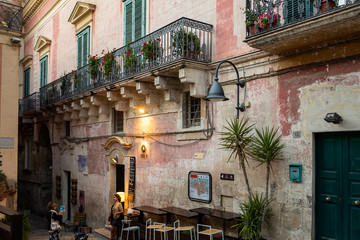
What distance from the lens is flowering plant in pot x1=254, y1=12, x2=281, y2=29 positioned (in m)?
6.70

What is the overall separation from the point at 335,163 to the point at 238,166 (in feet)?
7.29

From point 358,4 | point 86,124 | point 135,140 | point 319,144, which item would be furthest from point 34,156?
point 358,4

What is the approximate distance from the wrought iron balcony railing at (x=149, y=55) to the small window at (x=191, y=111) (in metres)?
1.25

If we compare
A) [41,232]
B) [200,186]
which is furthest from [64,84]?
[200,186]

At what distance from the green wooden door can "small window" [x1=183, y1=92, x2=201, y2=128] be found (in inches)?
142

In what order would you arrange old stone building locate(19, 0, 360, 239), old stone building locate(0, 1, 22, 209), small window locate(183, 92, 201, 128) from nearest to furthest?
old stone building locate(19, 0, 360, 239) → small window locate(183, 92, 201, 128) → old stone building locate(0, 1, 22, 209)

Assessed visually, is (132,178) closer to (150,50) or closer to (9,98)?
(150,50)

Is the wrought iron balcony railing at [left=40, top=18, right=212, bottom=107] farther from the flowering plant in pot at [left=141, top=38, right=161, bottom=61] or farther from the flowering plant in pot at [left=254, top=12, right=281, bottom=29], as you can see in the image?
the flowering plant in pot at [left=254, top=12, right=281, bottom=29]

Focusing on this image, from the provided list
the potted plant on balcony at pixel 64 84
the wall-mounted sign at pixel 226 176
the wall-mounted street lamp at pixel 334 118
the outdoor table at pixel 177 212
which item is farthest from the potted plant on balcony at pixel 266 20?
the potted plant on balcony at pixel 64 84

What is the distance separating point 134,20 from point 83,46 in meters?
4.43

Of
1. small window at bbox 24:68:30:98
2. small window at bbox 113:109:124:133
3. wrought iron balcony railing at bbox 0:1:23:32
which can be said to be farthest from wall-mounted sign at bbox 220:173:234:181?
small window at bbox 24:68:30:98

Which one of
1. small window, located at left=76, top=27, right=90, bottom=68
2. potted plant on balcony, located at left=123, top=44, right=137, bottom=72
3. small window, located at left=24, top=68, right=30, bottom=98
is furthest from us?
small window, located at left=24, top=68, right=30, bottom=98

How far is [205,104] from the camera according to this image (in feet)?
30.2

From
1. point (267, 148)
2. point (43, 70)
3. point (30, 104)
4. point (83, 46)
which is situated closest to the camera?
point (267, 148)
